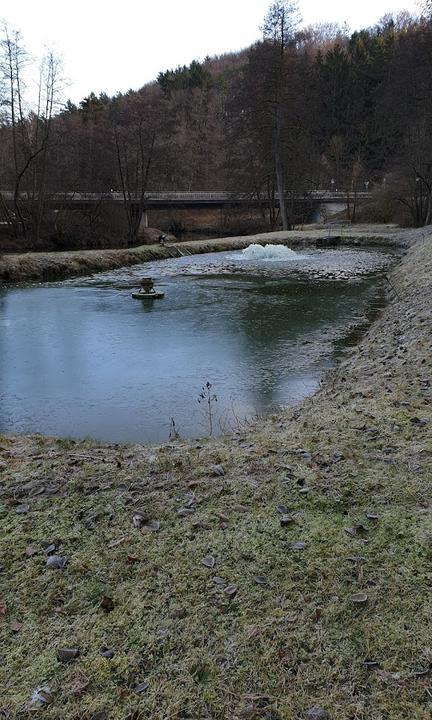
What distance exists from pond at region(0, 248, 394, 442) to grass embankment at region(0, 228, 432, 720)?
192cm

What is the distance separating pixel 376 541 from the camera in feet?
9.83

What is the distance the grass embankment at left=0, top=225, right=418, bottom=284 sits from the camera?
69.7 feet

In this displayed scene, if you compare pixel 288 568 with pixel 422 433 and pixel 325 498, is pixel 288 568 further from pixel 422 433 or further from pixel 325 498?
pixel 422 433

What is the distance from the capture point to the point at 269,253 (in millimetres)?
27609

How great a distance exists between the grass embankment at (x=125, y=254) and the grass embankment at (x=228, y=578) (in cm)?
1830

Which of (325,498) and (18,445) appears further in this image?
(18,445)

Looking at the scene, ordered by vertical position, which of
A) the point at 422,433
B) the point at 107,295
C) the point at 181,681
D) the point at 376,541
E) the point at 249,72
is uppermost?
the point at 249,72

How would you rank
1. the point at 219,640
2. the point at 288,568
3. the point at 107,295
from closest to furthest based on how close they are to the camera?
the point at 219,640 < the point at 288,568 < the point at 107,295

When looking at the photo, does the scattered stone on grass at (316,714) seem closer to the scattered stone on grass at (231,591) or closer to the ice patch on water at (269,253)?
the scattered stone on grass at (231,591)

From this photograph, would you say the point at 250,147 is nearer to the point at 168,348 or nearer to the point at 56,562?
the point at 168,348

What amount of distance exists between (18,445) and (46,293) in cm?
1341

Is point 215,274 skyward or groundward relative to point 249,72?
groundward

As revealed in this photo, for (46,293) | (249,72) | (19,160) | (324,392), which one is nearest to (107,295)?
(46,293)

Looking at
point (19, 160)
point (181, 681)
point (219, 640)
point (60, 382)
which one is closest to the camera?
point (181, 681)
